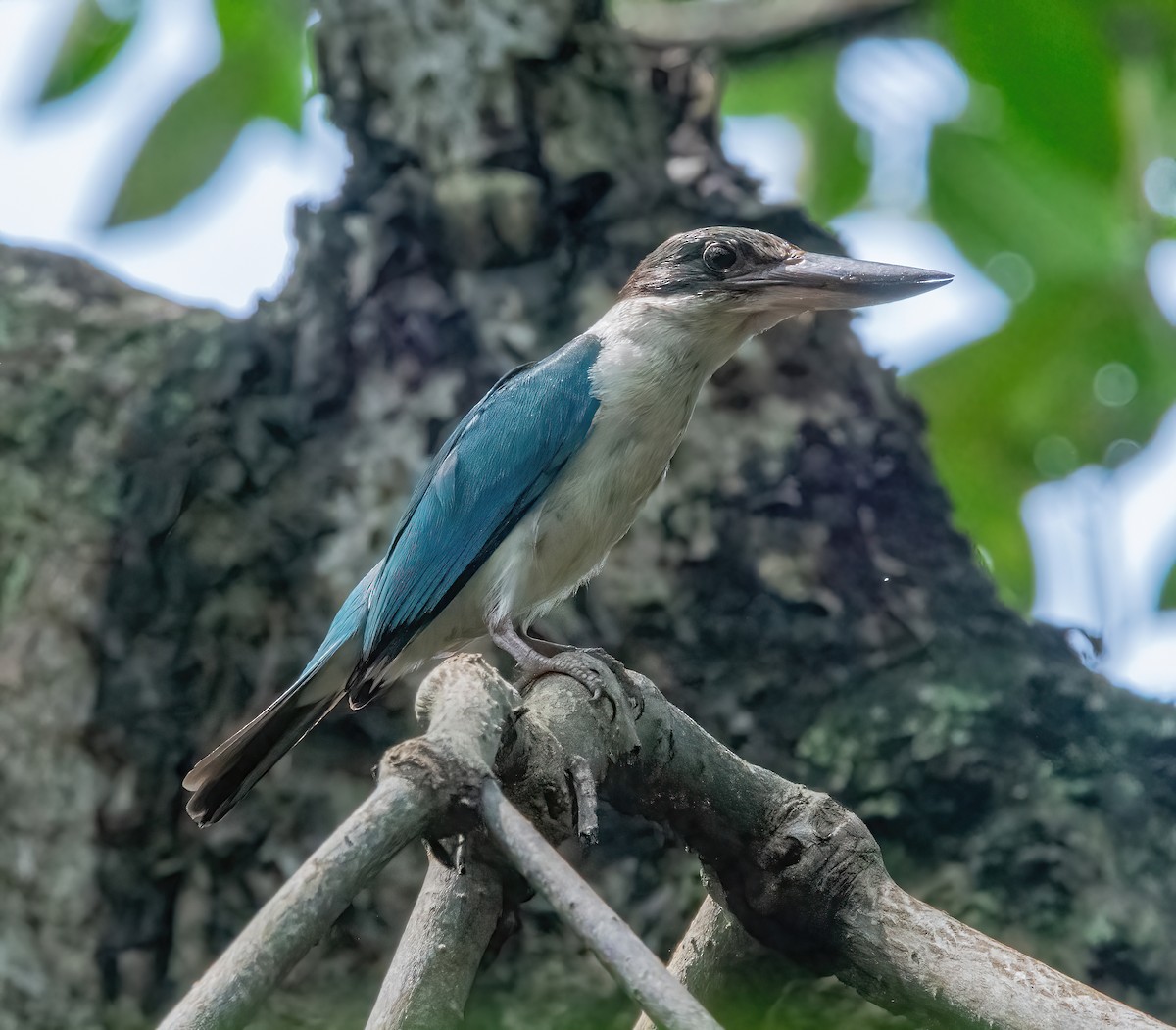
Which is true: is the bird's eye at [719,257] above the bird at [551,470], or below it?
above

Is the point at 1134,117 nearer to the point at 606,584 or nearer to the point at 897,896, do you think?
the point at 606,584

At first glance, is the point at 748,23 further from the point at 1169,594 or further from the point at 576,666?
the point at 576,666

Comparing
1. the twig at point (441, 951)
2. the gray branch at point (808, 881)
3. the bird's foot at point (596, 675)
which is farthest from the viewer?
the bird's foot at point (596, 675)

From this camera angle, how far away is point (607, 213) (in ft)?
14.1

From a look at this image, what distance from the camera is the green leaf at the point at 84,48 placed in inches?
174

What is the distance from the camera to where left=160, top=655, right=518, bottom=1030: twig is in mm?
1372

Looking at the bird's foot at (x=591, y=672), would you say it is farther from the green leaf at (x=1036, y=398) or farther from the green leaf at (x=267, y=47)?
the green leaf at (x=267, y=47)

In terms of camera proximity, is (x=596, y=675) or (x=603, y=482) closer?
(x=596, y=675)

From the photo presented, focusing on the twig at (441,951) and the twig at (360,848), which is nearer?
the twig at (360,848)

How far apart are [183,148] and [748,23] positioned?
2.06 metres

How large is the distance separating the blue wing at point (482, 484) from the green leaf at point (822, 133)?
1963 mm

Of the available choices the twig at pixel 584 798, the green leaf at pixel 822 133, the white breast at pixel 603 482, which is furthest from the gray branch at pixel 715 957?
the green leaf at pixel 822 133

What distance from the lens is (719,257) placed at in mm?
3541

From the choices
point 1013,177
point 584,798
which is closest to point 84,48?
point 1013,177
